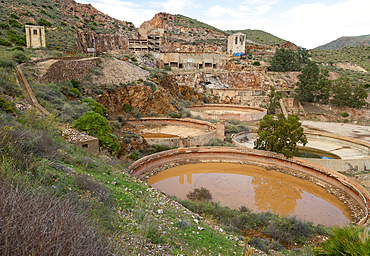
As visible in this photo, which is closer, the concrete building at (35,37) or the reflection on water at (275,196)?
the reflection on water at (275,196)

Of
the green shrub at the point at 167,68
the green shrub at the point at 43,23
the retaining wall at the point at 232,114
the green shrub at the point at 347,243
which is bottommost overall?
the retaining wall at the point at 232,114

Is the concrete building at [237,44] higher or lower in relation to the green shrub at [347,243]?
higher

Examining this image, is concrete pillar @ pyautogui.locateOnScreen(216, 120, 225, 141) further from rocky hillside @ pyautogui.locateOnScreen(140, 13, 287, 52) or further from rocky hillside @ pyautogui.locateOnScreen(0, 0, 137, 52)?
rocky hillside @ pyautogui.locateOnScreen(140, 13, 287, 52)

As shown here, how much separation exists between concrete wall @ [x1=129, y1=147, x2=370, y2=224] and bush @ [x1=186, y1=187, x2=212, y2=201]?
3116 millimetres

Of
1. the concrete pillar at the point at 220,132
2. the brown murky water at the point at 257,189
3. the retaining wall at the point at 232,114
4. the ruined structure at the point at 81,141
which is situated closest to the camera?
the ruined structure at the point at 81,141

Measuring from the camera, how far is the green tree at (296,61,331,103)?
37156 mm

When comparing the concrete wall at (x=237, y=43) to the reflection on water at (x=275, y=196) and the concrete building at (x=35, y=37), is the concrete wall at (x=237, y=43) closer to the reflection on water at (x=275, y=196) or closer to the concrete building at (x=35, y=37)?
the concrete building at (x=35, y=37)

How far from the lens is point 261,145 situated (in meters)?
18.0

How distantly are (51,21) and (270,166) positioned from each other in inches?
1674

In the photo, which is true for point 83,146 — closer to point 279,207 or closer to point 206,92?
point 279,207

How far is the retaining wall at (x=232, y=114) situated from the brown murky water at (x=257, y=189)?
45.9 ft

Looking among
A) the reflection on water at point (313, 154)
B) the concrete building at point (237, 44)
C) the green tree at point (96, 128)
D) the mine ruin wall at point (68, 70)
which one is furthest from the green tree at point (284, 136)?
the concrete building at point (237, 44)

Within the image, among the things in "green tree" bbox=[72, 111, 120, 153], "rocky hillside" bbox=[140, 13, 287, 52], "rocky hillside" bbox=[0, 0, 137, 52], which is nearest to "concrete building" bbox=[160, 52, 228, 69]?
"rocky hillside" bbox=[0, 0, 137, 52]

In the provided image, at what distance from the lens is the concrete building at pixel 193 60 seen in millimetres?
47938
